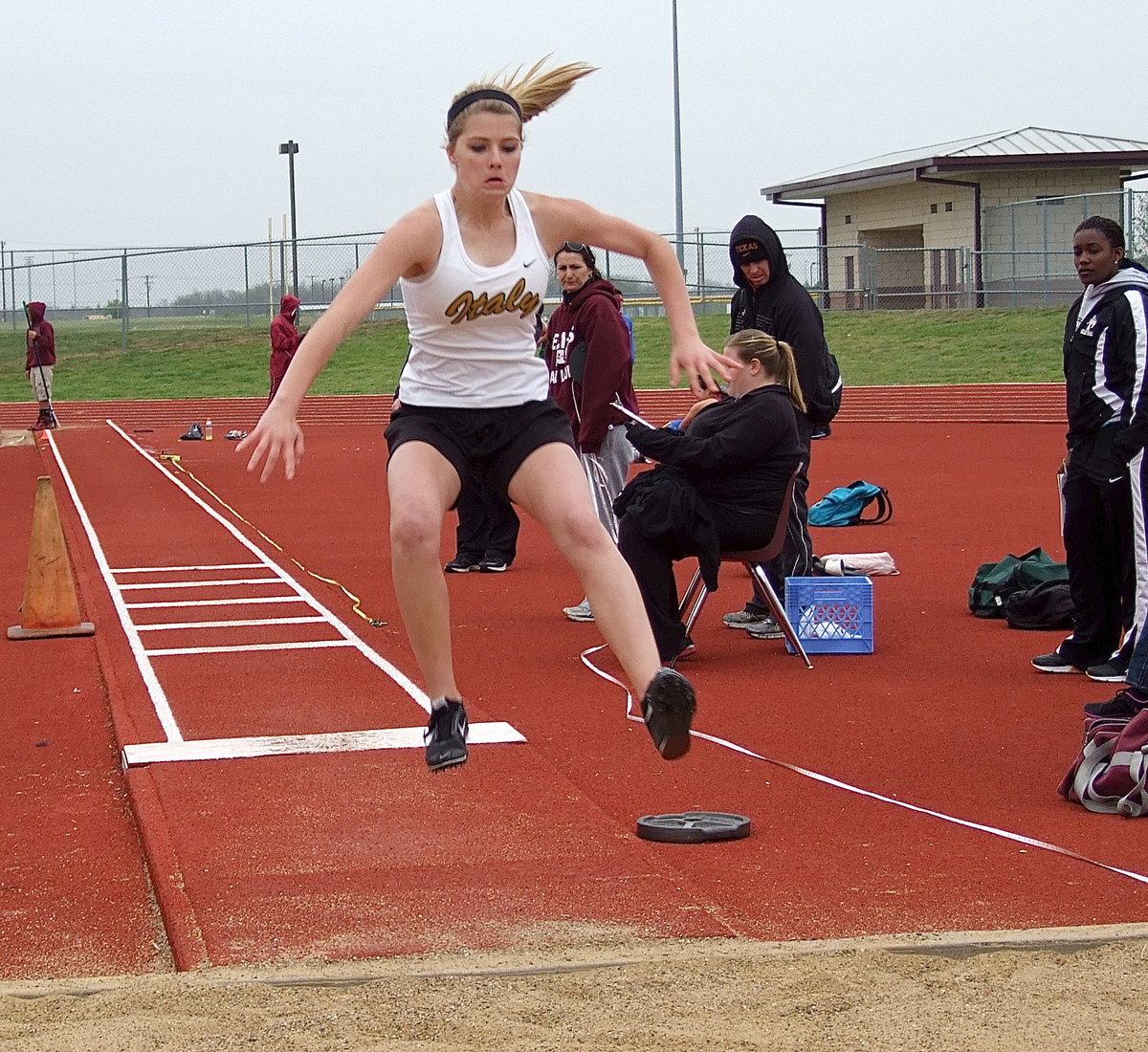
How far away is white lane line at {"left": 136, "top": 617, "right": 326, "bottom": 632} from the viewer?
361 inches

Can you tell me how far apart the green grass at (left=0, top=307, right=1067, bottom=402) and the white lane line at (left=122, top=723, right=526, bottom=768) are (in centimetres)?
2395

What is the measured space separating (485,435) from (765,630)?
4.20 metres

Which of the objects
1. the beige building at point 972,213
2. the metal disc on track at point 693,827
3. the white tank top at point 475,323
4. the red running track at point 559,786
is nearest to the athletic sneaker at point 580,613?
the red running track at point 559,786

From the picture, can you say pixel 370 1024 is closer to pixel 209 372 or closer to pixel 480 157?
pixel 480 157

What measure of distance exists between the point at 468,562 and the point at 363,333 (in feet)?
97.2

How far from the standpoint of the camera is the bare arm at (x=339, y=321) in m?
4.11

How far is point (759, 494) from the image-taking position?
25.8ft

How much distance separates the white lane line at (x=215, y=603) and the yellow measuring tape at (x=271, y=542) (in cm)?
39

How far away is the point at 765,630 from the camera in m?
8.72

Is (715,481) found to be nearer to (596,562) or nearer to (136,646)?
(136,646)

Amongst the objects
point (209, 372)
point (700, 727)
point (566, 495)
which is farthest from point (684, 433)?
point (209, 372)

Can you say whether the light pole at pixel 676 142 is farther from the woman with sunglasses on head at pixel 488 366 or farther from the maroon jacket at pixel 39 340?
the woman with sunglasses on head at pixel 488 366

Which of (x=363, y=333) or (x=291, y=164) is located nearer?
(x=363, y=333)

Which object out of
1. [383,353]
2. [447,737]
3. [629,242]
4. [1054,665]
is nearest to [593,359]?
[1054,665]
